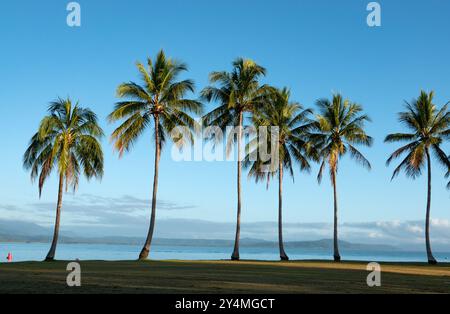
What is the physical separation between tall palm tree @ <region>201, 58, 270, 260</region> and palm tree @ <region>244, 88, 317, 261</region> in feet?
4.60

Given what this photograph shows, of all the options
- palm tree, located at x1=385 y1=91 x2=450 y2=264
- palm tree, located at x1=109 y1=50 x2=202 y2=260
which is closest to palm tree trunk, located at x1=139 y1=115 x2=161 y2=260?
palm tree, located at x1=109 y1=50 x2=202 y2=260

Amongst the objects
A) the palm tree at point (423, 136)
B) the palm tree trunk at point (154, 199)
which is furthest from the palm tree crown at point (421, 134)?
the palm tree trunk at point (154, 199)

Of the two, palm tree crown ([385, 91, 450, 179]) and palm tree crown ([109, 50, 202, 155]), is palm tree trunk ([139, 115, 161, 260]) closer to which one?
palm tree crown ([109, 50, 202, 155])

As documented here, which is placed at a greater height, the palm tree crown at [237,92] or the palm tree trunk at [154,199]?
the palm tree crown at [237,92]

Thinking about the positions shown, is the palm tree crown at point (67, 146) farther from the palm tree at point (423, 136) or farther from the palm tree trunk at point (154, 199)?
the palm tree at point (423, 136)

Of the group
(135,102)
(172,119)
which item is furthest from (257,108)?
(135,102)

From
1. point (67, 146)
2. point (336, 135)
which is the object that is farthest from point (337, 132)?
point (67, 146)

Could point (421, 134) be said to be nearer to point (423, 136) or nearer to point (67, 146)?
point (423, 136)

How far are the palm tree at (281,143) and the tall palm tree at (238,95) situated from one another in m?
1.40

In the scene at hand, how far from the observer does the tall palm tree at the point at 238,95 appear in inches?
1694

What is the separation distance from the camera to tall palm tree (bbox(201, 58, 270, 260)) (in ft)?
141
